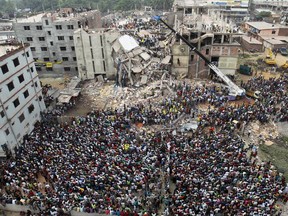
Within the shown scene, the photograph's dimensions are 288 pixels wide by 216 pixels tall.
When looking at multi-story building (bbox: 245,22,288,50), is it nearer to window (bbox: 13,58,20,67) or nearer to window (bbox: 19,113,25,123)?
window (bbox: 13,58,20,67)

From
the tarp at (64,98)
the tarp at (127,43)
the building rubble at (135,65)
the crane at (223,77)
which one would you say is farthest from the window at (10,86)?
the crane at (223,77)

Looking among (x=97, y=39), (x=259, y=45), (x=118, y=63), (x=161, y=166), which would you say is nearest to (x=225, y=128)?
(x=161, y=166)

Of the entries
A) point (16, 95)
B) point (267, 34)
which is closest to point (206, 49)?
point (16, 95)

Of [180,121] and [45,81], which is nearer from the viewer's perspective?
[180,121]

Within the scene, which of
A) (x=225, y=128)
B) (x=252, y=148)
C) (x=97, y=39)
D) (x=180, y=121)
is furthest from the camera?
(x=97, y=39)

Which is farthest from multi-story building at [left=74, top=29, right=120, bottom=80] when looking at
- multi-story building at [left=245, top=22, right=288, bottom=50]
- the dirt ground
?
multi-story building at [left=245, top=22, right=288, bottom=50]

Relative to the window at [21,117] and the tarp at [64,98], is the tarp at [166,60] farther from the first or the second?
the window at [21,117]

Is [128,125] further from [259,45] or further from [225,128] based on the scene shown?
[259,45]
